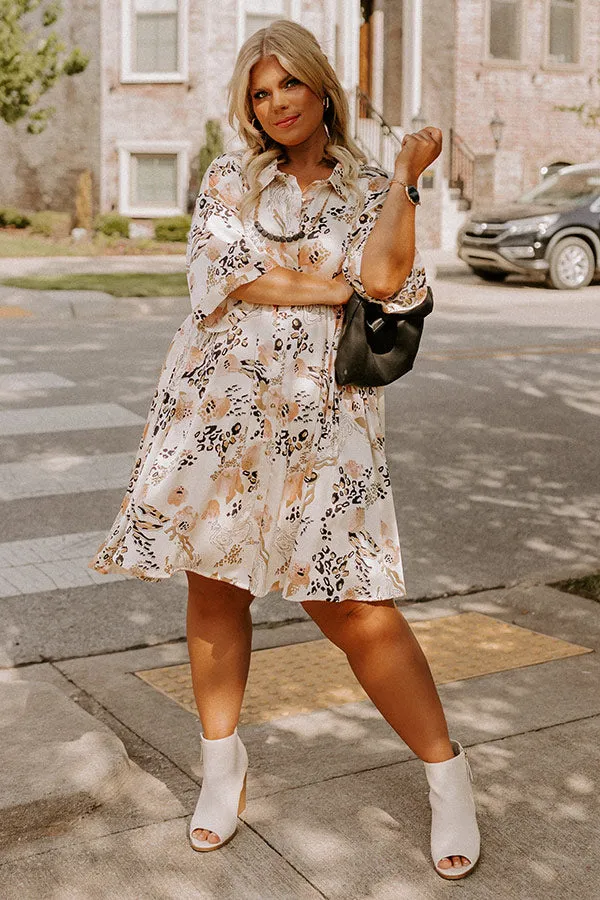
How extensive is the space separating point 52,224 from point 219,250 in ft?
81.9

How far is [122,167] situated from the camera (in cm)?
2688

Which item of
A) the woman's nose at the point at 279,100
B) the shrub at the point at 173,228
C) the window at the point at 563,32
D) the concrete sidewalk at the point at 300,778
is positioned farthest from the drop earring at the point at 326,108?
the window at the point at 563,32

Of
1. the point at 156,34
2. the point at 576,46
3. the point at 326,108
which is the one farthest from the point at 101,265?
the point at 326,108

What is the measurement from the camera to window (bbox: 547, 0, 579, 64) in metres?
29.7

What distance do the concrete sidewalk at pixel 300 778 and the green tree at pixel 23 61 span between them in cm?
2138

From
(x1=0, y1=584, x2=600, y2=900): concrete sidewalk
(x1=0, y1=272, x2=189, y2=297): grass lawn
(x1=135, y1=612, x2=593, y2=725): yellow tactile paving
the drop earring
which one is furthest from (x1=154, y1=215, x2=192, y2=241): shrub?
the drop earring

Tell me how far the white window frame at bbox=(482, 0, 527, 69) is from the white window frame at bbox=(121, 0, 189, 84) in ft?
23.0

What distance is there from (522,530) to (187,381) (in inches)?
135

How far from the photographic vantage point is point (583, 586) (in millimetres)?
5172

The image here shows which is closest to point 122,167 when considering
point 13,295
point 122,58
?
point 122,58

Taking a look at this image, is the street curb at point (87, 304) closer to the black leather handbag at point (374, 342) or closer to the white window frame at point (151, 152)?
the white window frame at point (151, 152)

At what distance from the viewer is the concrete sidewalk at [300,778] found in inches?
113

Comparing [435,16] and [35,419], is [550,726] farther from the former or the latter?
[435,16]

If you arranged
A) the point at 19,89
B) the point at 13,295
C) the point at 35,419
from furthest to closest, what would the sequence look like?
the point at 19,89 < the point at 13,295 < the point at 35,419
